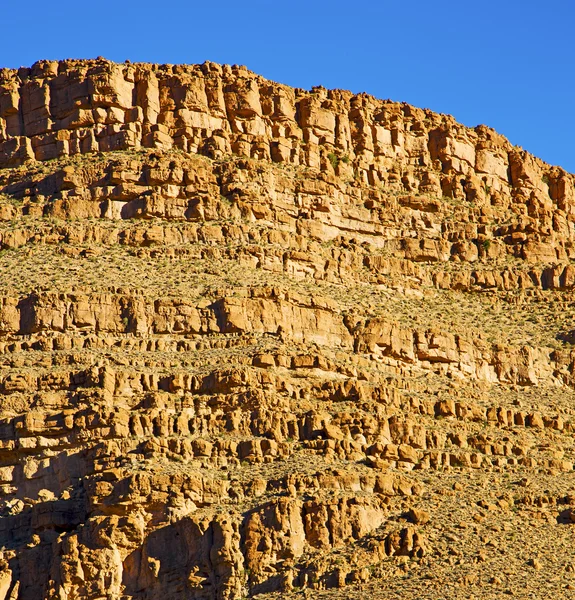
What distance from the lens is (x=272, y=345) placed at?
280 ft

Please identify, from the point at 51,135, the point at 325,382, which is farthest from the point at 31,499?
the point at 51,135

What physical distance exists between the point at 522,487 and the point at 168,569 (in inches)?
575

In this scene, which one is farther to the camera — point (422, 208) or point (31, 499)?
point (422, 208)

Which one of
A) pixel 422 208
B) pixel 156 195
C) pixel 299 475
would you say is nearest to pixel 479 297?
pixel 422 208

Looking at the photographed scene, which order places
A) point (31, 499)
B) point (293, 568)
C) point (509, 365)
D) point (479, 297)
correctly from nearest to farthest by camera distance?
1. point (293, 568)
2. point (31, 499)
3. point (509, 365)
4. point (479, 297)

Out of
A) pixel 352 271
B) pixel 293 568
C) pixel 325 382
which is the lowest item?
pixel 293 568

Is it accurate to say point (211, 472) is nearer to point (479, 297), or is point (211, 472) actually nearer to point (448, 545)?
point (448, 545)

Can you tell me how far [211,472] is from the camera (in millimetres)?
77688

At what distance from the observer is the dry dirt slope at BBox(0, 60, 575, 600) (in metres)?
74.8

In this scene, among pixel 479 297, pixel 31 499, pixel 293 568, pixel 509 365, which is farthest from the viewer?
pixel 479 297

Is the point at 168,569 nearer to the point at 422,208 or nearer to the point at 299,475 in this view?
the point at 299,475

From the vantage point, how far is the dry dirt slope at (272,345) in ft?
245

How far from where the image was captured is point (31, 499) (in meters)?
78.8

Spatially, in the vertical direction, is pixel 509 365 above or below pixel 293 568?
above
